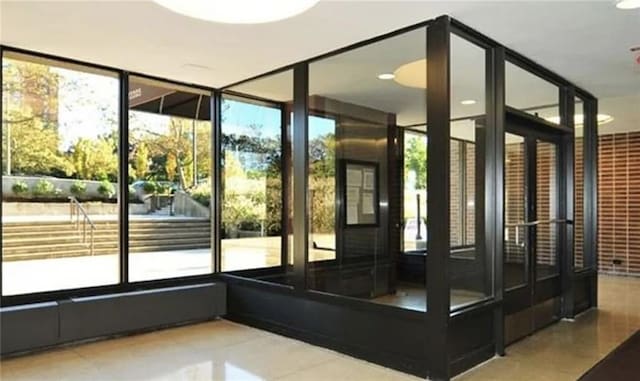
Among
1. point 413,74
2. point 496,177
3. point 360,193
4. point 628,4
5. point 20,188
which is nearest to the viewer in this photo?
point 628,4

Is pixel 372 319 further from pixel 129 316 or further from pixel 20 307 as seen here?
pixel 20 307

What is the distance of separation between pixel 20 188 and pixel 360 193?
13.8ft

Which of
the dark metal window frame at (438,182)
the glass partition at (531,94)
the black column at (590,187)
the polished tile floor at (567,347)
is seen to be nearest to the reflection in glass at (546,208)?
the dark metal window frame at (438,182)

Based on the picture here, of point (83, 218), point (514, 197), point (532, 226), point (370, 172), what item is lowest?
point (532, 226)

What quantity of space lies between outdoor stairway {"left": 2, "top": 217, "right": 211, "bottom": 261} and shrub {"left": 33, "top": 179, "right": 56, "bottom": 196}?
288 millimetres

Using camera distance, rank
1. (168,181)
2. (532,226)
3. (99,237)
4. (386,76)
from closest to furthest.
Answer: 1. (99,237)
2. (532,226)
3. (386,76)
4. (168,181)

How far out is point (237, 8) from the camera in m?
2.67

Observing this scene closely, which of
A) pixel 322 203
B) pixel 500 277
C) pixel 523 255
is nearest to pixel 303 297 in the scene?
pixel 322 203

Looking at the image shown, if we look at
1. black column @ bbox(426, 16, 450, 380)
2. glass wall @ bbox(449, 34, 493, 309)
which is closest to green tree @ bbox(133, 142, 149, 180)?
black column @ bbox(426, 16, 450, 380)

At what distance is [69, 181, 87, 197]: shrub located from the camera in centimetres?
490

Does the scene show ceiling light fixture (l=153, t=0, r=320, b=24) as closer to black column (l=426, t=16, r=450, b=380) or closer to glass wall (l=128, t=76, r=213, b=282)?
black column (l=426, t=16, r=450, b=380)

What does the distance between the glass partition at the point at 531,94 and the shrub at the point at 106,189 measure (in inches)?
162

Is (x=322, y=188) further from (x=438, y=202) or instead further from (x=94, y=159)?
(x=94, y=159)

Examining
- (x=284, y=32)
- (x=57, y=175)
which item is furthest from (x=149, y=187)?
(x=284, y=32)
